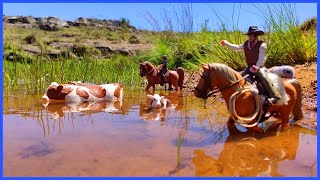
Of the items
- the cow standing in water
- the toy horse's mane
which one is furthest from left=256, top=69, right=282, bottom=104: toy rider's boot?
the cow standing in water

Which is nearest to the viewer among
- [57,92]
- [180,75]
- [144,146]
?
[144,146]

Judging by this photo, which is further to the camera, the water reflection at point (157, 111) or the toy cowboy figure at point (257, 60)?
the water reflection at point (157, 111)

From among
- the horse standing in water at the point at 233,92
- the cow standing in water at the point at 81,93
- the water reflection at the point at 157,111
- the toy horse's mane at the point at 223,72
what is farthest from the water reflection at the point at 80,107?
the toy horse's mane at the point at 223,72

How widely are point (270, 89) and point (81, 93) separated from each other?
13.4ft

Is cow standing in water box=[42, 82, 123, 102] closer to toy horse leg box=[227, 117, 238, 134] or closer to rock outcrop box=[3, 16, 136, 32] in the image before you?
toy horse leg box=[227, 117, 238, 134]

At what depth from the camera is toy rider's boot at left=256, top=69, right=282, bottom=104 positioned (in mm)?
4480

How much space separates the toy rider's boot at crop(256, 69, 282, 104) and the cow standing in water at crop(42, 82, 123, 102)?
3.86 meters

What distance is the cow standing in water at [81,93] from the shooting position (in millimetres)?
7227

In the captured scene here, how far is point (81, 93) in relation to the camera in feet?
24.0

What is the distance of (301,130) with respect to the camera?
4.70 meters

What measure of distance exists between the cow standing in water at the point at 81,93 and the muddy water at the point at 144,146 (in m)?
1.40

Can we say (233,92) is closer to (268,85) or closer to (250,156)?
(268,85)

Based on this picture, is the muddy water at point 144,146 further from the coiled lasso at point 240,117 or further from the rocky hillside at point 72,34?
the rocky hillside at point 72,34

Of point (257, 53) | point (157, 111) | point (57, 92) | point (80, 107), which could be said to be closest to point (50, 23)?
point (57, 92)
